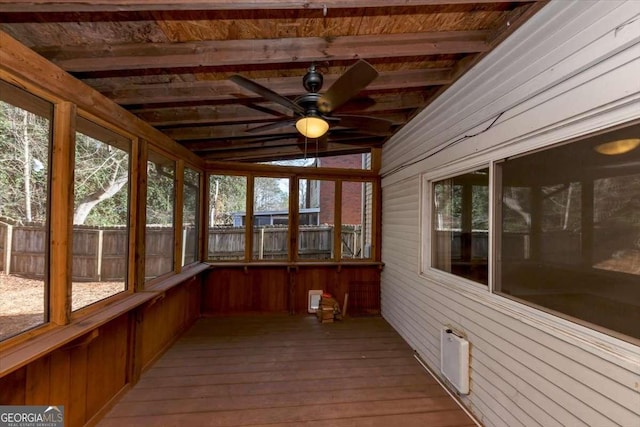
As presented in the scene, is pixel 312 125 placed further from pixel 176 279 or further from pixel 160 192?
pixel 176 279

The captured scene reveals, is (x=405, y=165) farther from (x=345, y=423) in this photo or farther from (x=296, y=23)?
(x=345, y=423)

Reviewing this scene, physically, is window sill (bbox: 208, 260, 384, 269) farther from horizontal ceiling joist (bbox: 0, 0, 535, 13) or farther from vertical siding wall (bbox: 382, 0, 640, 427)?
horizontal ceiling joist (bbox: 0, 0, 535, 13)

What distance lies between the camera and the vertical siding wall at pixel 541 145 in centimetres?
134

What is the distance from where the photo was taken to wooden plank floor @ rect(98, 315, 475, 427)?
222cm

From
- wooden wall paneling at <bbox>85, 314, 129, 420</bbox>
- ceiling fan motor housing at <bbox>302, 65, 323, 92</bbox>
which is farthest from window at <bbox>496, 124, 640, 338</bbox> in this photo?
wooden wall paneling at <bbox>85, 314, 129, 420</bbox>

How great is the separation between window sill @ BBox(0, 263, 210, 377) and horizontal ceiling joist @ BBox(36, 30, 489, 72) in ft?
5.90

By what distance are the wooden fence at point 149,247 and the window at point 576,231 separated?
3008 millimetres

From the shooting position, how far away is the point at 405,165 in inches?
150

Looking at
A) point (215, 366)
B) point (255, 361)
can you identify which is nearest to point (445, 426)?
point (255, 361)

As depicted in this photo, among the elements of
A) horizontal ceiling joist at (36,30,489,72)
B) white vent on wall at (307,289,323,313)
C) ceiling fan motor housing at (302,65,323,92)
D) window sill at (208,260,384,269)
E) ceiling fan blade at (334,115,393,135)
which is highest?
horizontal ceiling joist at (36,30,489,72)

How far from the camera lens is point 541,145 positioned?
1.78 m

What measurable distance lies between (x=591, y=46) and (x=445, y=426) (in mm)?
2574

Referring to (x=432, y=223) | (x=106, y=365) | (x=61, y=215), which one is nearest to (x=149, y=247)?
(x=106, y=365)

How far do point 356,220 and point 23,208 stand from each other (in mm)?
4359
